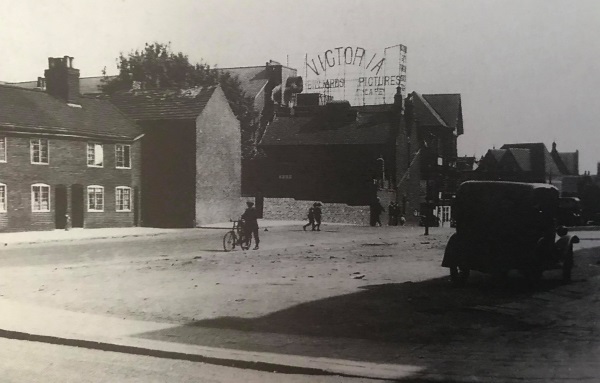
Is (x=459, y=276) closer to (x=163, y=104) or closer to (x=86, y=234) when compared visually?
(x=163, y=104)

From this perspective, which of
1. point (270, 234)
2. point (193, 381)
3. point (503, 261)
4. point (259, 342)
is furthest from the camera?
point (270, 234)

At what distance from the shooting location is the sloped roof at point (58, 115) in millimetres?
15750

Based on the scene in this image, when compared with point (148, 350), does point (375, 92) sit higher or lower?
higher

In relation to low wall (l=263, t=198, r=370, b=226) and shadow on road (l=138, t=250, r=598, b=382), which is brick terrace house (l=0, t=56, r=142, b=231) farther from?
shadow on road (l=138, t=250, r=598, b=382)

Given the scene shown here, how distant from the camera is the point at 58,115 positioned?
19.9 metres

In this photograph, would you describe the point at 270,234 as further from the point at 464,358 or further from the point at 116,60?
the point at 464,358

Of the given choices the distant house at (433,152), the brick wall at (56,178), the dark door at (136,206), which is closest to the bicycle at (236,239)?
the dark door at (136,206)

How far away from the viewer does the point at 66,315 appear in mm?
8328

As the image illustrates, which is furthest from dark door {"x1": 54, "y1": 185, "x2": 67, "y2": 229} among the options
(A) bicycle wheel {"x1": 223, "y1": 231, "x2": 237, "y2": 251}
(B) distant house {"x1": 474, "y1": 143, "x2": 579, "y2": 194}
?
(B) distant house {"x1": 474, "y1": 143, "x2": 579, "y2": 194}

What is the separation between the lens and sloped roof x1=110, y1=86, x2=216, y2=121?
16484 mm

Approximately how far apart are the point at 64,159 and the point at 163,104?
401 centimetres

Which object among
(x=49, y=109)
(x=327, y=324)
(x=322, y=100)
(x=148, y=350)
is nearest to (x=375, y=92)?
(x=322, y=100)

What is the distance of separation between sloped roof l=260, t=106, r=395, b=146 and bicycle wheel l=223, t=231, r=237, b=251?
2.20 meters

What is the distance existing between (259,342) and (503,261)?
433cm
